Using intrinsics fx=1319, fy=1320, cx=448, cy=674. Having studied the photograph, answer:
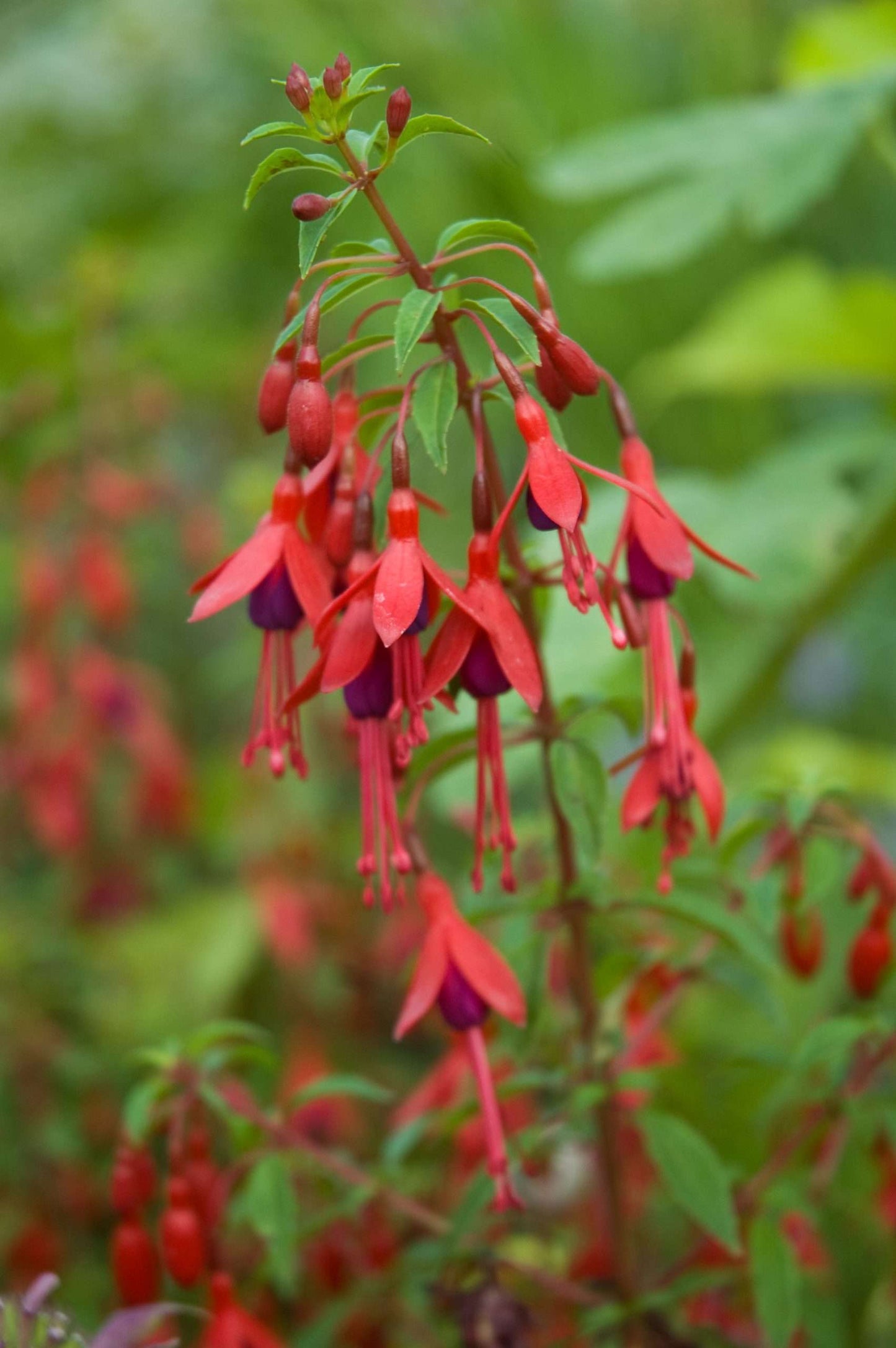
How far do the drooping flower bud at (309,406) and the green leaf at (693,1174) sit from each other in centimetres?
28

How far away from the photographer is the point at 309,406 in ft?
1.12

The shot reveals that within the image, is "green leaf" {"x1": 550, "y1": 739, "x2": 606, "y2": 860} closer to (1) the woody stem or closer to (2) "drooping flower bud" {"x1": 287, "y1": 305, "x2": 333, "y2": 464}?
(1) the woody stem

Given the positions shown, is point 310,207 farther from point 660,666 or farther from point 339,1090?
point 339,1090

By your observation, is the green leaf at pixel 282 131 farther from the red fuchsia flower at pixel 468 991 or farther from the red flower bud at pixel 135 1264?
the red flower bud at pixel 135 1264

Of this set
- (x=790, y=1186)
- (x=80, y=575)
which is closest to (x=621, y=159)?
(x=80, y=575)

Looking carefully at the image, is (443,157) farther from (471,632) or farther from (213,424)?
(471,632)

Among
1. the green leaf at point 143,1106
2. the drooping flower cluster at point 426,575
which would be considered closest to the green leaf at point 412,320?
the drooping flower cluster at point 426,575

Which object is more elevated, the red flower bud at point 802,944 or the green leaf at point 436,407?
the green leaf at point 436,407

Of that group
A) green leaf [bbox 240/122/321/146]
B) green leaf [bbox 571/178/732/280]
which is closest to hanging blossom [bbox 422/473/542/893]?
green leaf [bbox 240/122/321/146]

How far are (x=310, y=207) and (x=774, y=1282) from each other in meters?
0.39

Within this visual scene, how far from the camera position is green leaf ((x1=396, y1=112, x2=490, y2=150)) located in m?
0.35

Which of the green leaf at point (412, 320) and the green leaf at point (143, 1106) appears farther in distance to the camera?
the green leaf at point (143, 1106)

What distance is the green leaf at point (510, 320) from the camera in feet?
1.16

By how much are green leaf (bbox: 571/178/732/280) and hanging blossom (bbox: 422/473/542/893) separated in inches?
24.9
